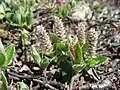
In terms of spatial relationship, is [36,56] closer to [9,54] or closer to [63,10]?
[9,54]

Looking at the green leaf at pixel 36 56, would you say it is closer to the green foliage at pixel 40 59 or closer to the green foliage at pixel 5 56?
the green foliage at pixel 40 59

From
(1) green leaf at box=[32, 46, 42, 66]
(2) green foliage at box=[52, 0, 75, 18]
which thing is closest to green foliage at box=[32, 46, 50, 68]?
(1) green leaf at box=[32, 46, 42, 66]

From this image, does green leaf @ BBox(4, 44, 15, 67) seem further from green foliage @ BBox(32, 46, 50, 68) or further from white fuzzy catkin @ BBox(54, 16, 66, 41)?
white fuzzy catkin @ BBox(54, 16, 66, 41)

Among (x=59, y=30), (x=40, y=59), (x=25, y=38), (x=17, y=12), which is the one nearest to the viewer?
(x=40, y=59)

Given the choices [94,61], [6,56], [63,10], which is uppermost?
[63,10]

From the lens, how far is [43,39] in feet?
8.10

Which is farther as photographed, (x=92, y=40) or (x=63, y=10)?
(x=63, y=10)

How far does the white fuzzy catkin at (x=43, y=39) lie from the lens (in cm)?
243

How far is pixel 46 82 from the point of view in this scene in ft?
7.69

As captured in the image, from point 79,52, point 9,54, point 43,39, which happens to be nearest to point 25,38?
point 43,39

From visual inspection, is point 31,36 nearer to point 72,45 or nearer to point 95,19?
point 72,45

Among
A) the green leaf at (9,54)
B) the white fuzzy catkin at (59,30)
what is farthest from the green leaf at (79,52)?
the green leaf at (9,54)

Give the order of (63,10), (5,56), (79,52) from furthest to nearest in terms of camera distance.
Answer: (63,10)
(79,52)
(5,56)

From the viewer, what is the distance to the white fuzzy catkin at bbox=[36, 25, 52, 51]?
2430 millimetres
